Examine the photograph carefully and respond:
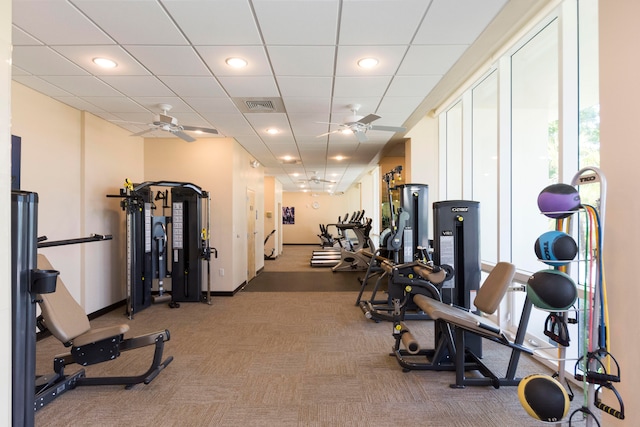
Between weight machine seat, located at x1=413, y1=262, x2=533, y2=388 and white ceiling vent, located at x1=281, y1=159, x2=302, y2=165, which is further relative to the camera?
white ceiling vent, located at x1=281, y1=159, x2=302, y2=165

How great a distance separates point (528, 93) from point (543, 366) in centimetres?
285

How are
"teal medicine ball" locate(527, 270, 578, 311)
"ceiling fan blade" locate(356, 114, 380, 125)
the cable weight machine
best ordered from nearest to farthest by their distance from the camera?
"teal medicine ball" locate(527, 270, 578, 311), "ceiling fan blade" locate(356, 114, 380, 125), the cable weight machine

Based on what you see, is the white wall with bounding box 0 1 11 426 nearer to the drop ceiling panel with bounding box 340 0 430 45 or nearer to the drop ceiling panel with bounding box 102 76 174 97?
the drop ceiling panel with bounding box 340 0 430 45

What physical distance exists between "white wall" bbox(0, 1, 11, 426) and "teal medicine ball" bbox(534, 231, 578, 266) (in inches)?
102

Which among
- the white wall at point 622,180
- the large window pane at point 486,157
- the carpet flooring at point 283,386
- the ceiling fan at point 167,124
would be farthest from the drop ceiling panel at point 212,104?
the white wall at point 622,180

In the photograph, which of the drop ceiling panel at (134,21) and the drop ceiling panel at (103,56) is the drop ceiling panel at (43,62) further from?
the drop ceiling panel at (134,21)

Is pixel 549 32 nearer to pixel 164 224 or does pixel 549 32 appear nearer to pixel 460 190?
pixel 460 190

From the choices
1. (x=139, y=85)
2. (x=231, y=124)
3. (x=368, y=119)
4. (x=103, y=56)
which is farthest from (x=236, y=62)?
(x=231, y=124)

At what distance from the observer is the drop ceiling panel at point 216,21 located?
2.38 metres

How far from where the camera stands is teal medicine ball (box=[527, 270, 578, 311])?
67.7 inches

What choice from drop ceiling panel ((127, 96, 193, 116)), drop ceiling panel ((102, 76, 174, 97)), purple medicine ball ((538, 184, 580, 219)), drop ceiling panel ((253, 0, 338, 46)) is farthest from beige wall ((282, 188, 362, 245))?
purple medicine ball ((538, 184, 580, 219))

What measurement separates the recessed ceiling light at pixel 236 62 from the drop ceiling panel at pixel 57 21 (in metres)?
0.96

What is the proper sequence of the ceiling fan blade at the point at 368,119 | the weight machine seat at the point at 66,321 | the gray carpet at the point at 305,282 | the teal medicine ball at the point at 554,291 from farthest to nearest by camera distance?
the gray carpet at the point at 305,282, the ceiling fan blade at the point at 368,119, the weight machine seat at the point at 66,321, the teal medicine ball at the point at 554,291

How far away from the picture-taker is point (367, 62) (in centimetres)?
326
